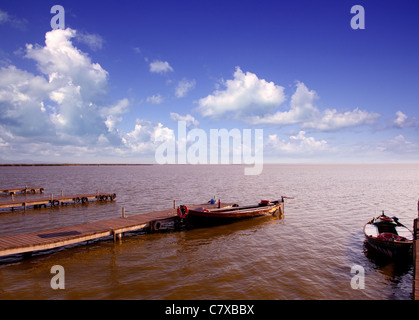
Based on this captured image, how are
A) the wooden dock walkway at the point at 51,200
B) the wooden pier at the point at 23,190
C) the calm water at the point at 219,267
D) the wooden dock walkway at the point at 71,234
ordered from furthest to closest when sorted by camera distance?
the wooden pier at the point at 23,190 → the wooden dock walkway at the point at 51,200 → the wooden dock walkway at the point at 71,234 → the calm water at the point at 219,267

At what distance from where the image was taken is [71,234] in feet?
54.3

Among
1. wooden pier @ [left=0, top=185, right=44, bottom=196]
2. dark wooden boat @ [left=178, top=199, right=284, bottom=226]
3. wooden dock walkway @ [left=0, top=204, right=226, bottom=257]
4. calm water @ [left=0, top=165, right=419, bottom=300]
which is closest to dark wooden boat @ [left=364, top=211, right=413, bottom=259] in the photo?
calm water @ [left=0, top=165, right=419, bottom=300]

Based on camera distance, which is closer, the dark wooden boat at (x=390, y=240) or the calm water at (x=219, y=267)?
the calm water at (x=219, y=267)

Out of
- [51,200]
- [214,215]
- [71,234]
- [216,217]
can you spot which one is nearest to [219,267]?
[214,215]

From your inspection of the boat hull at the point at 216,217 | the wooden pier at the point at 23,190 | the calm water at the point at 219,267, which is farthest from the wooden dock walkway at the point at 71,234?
the wooden pier at the point at 23,190

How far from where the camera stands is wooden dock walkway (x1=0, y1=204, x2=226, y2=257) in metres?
14.1

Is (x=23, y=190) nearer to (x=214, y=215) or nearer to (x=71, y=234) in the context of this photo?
(x=71, y=234)

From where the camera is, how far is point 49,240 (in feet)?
49.6

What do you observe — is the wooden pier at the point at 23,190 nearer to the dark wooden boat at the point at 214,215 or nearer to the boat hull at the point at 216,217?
the dark wooden boat at the point at 214,215

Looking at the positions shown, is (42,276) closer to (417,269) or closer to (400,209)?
(417,269)

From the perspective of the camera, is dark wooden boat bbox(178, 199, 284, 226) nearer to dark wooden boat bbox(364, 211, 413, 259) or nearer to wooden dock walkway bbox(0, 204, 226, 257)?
wooden dock walkway bbox(0, 204, 226, 257)

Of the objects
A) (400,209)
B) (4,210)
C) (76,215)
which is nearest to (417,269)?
(400,209)

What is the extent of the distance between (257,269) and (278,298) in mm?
2898

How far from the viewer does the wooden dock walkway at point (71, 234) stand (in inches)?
555
